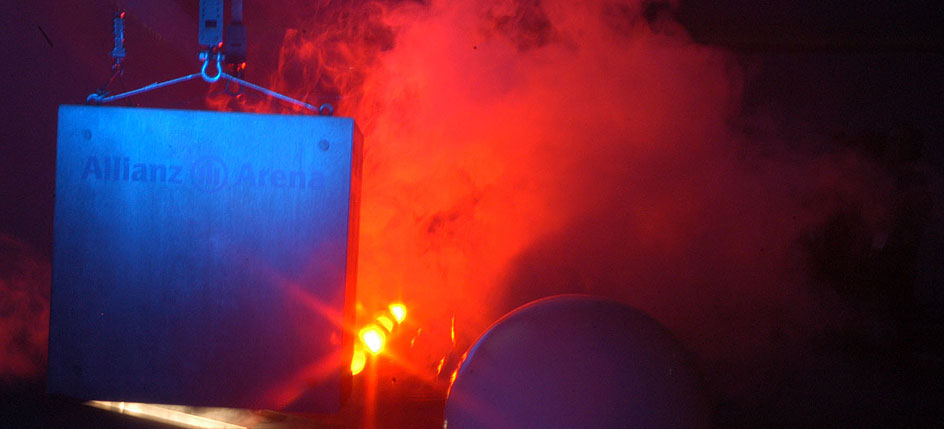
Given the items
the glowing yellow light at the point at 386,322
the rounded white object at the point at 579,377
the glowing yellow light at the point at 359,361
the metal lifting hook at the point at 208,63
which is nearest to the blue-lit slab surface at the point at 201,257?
the metal lifting hook at the point at 208,63

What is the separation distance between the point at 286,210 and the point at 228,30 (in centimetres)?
48

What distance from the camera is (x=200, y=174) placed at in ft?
3.16

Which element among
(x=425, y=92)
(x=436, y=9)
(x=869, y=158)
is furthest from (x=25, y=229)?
(x=869, y=158)

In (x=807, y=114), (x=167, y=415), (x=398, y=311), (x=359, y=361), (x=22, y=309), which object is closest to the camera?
(x=167, y=415)

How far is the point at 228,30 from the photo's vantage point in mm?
1171

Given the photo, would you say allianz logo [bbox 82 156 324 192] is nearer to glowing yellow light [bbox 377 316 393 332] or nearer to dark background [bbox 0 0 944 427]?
dark background [bbox 0 0 944 427]

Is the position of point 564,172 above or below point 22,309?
above

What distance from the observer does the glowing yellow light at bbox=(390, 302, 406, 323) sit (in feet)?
7.79

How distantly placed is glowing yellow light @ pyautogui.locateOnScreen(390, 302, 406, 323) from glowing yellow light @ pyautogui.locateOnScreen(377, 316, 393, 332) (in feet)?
0.35

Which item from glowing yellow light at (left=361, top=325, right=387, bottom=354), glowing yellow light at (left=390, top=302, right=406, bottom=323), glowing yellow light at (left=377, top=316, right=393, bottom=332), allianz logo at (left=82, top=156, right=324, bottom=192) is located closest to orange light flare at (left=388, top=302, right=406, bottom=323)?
glowing yellow light at (left=390, top=302, right=406, bottom=323)

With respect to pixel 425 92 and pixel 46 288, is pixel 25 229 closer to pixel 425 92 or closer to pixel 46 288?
pixel 46 288

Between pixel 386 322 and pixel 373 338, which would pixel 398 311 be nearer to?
pixel 386 322

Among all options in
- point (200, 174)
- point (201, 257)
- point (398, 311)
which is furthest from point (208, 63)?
point (398, 311)

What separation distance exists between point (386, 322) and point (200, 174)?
4.36ft
